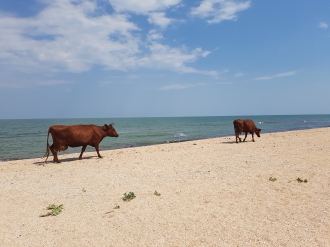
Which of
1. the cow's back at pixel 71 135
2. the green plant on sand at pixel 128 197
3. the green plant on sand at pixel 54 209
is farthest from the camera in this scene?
the cow's back at pixel 71 135

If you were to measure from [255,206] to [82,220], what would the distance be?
440cm

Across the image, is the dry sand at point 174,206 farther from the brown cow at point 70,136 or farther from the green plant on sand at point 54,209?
the brown cow at point 70,136

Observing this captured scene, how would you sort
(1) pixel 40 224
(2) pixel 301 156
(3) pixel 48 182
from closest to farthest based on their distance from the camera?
1. (1) pixel 40 224
2. (3) pixel 48 182
3. (2) pixel 301 156

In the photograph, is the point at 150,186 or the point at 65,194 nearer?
the point at 65,194

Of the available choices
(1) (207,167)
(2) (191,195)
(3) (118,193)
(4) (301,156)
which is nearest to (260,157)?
(4) (301,156)

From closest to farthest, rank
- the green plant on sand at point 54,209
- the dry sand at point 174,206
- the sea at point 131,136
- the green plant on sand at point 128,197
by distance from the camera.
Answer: the dry sand at point 174,206
the green plant on sand at point 54,209
the green plant on sand at point 128,197
the sea at point 131,136

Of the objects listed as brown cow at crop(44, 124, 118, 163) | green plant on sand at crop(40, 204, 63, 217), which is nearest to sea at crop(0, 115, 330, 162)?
brown cow at crop(44, 124, 118, 163)

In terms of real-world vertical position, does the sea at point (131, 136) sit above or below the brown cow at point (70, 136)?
below

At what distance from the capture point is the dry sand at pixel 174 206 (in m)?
5.38

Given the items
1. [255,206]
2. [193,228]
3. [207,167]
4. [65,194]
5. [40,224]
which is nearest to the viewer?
[193,228]

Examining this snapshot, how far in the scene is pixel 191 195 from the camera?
7797 millimetres

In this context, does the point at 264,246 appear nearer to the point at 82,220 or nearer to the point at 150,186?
the point at 82,220

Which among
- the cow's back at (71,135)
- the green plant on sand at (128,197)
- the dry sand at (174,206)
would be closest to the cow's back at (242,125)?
A: the dry sand at (174,206)

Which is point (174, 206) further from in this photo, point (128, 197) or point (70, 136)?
point (70, 136)
